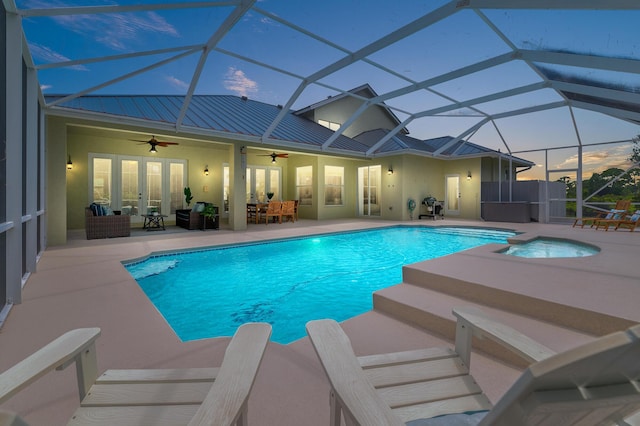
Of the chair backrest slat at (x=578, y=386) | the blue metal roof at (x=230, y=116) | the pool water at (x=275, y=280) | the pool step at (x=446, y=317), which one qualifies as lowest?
the pool water at (x=275, y=280)

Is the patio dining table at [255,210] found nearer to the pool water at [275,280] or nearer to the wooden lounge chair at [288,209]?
the wooden lounge chair at [288,209]

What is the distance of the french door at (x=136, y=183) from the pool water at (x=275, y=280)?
16.8 feet

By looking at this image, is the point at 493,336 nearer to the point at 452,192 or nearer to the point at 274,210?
the point at 274,210

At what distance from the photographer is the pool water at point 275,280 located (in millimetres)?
3545

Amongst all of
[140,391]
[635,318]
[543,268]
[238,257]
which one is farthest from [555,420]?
[238,257]

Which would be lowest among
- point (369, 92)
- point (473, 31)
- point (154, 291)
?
point (154, 291)

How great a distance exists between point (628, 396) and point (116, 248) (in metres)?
7.44

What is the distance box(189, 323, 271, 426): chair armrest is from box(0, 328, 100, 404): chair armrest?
0.55 meters

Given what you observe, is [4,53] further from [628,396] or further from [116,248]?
[628,396]

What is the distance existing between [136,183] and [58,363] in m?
10.6

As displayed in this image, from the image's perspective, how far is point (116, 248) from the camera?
6.31 m

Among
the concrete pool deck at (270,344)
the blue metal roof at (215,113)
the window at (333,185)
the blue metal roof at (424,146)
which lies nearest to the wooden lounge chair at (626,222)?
the concrete pool deck at (270,344)

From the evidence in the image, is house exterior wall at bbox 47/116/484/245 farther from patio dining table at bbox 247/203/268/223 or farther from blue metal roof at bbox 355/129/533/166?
patio dining table at bbox 247/203/268/223

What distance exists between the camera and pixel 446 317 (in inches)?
101
